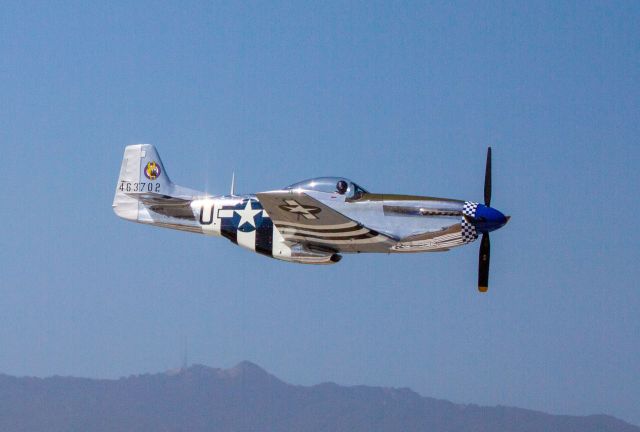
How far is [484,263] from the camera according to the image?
1417 inches

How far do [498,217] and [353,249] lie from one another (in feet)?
14.0

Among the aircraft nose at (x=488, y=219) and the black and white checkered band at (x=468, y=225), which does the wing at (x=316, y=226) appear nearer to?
the black and white checkered band at (x=468, y=225)

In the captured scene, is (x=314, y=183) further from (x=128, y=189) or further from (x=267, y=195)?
(x=128, y=189)

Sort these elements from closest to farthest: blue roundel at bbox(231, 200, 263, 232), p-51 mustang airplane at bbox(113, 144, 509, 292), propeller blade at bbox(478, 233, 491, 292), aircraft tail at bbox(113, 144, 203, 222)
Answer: p-51 mustang airplane at bbox(113, 144, 509, 292), propeller blade at bbox(478, 233, 491, 292), blue roundel at bbox(231, 200, 263, 232), aircraft tail at bbox(113, 144, 203, 222)

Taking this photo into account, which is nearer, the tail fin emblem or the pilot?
the pilot

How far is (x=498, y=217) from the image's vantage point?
112 feet

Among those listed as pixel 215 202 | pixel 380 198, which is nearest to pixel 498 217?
pixel 380 198

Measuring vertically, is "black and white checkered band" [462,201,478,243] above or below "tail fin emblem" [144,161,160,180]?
below

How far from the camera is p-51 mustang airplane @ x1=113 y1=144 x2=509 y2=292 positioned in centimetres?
3403

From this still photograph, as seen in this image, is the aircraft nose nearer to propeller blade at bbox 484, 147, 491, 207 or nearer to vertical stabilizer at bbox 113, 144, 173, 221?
propeller blade at bbox 484, 147, 491, 207

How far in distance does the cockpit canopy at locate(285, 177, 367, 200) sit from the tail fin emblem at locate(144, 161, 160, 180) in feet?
24.1

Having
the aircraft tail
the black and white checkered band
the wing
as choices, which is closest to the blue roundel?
the wing

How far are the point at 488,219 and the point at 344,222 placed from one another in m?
3.97

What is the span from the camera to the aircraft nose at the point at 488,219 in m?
34.0
